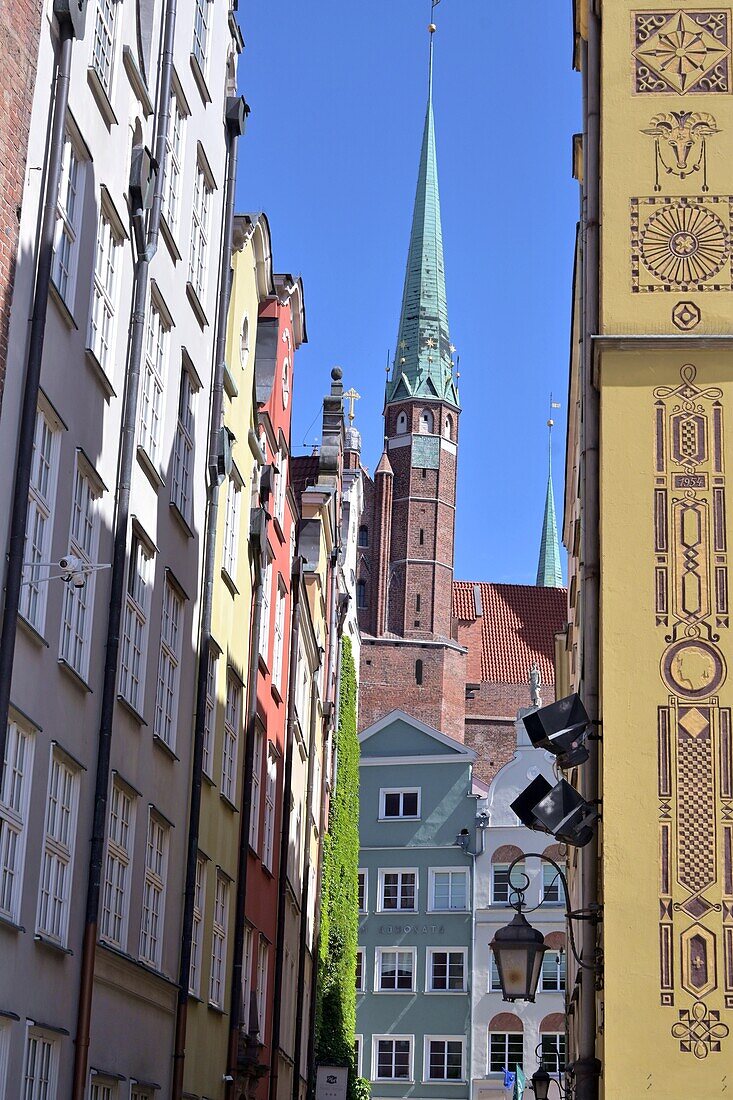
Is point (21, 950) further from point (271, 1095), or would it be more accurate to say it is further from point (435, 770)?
point (435, 770)

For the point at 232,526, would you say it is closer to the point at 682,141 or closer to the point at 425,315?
the point at 682,141

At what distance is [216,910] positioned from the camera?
20.7m

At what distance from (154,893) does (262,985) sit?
8384mm

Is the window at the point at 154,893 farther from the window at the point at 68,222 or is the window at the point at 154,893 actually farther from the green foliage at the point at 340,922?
the green foliage at the point at 340,922

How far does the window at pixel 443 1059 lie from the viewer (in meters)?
47.8

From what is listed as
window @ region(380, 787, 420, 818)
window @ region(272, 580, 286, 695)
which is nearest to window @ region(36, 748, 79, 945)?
window @ region(272, 580, 286, 695)

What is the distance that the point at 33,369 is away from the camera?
12.2 meters

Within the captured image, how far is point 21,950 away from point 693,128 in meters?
8.17

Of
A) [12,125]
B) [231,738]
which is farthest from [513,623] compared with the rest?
[12,125]

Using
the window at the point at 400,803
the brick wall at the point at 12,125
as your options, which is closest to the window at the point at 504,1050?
the window at the point at 400,803

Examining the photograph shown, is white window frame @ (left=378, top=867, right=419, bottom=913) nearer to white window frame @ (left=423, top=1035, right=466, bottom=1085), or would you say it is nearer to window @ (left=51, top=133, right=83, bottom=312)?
white window frame @ (left=423, top=1035, right=466, bottom=1085)

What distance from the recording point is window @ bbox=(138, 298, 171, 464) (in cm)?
1677

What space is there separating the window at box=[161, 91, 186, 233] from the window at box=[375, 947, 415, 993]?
34.1 meters

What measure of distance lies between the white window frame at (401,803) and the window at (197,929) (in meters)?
31.5
